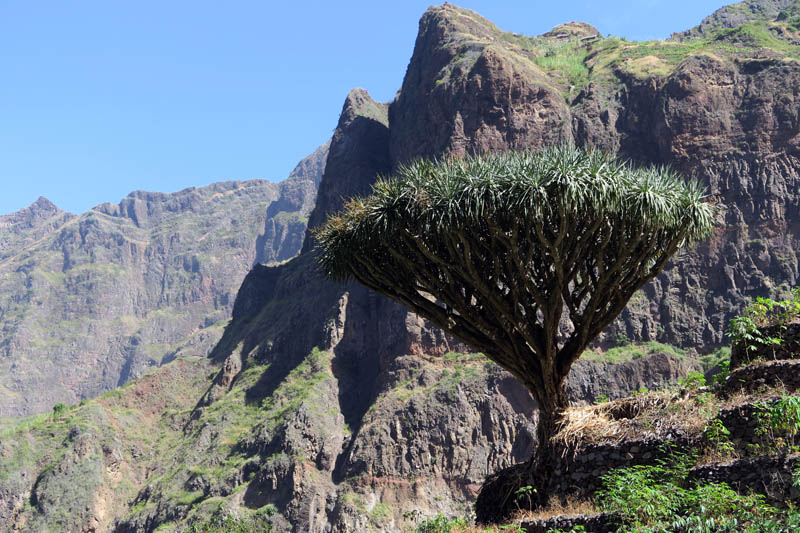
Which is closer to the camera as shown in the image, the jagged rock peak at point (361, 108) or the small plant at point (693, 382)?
the small plant at point (693, 382)

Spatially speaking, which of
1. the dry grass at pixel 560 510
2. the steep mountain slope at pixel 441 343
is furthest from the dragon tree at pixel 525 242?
the steep mountain slope at pixel 441 343

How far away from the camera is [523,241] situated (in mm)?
15539

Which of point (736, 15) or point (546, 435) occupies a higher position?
point (736, 15)

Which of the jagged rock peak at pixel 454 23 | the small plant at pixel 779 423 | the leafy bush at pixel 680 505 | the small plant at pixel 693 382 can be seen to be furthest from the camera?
the jagged rock peak at pixel 454 23

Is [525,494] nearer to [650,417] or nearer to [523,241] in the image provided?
[650,417]

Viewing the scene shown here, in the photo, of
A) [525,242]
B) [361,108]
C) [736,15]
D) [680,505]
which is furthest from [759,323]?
[736,15]

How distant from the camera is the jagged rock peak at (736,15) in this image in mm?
123125

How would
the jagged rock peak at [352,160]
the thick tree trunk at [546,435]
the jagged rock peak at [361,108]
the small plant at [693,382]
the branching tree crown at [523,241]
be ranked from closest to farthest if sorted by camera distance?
the small plant at [693,382] < the branching tree crown at [523,241] < the thick tree trunk at [546,435] < the jagged rock peak at [352,160] < the jagged rock peak at [361,108]

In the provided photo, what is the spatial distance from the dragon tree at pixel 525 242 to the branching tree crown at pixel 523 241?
0.03m

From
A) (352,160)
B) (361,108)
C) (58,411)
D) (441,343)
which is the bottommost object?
(58,411)

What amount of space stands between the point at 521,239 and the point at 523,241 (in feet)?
1.18

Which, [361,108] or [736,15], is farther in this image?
[736,15]

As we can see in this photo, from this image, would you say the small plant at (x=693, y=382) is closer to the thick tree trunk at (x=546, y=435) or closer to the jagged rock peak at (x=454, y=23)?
the thick tree trunk at (x=546, y=435)

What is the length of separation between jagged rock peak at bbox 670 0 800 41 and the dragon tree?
119166 millimetres
